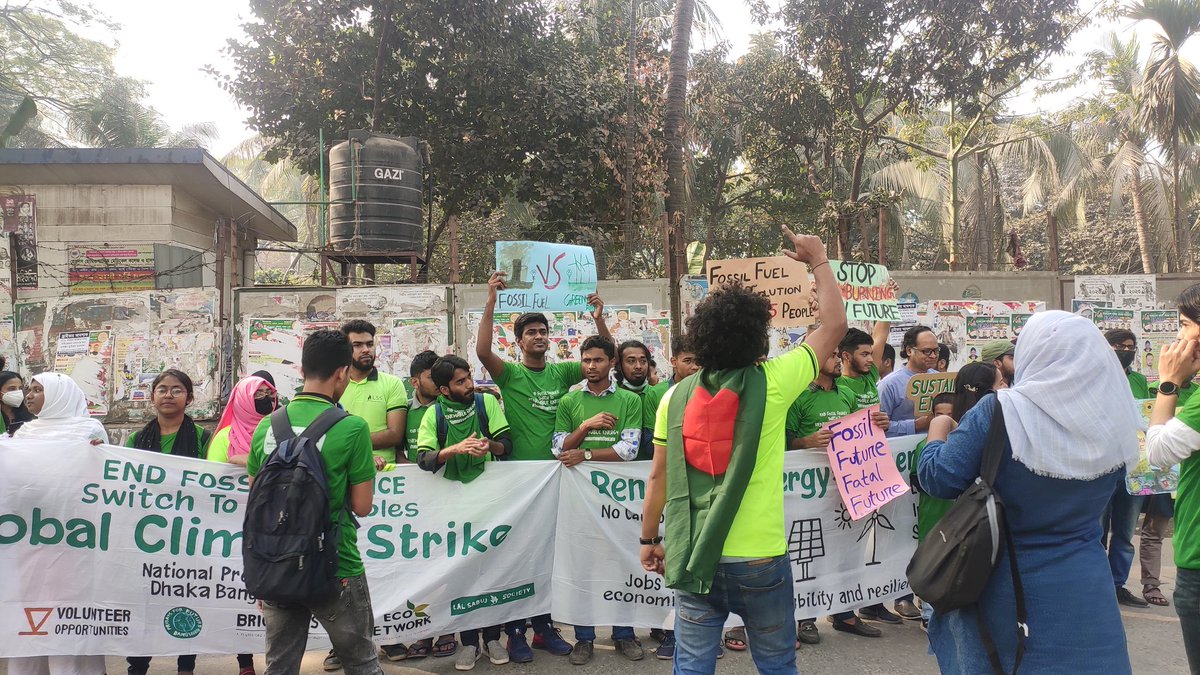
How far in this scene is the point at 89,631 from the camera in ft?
12.8

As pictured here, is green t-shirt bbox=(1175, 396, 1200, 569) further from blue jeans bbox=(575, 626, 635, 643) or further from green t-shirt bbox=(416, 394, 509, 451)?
green t-shirt bbox=(416, 394, 509, 451)

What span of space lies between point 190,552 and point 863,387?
402cm

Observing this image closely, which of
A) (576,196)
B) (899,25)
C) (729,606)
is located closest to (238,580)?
(729,606)

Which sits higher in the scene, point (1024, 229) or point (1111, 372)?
point (1024, 229)

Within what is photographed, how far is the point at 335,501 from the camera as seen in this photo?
2.93 metres

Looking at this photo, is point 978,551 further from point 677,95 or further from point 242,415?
point 677,95

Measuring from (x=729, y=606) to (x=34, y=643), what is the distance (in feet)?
11.3

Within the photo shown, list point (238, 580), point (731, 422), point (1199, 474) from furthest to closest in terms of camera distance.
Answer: point (238, 580) < point (1199, 474) < point (731, 422)

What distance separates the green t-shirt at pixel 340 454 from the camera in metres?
2.91

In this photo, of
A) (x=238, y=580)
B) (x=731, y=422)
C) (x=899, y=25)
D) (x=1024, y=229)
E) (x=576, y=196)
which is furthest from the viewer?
(x=1024, y=229)

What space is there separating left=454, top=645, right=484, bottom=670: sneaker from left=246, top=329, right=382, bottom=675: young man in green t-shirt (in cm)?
138

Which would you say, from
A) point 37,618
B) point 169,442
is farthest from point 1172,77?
point 37,618

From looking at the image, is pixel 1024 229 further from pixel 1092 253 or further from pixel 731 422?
pixel 731 422

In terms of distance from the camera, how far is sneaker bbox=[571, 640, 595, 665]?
4.40m
